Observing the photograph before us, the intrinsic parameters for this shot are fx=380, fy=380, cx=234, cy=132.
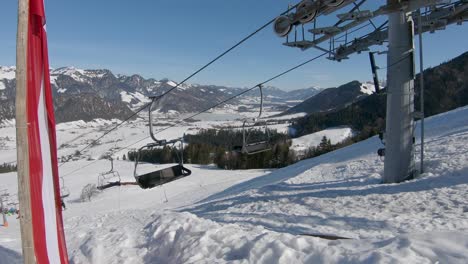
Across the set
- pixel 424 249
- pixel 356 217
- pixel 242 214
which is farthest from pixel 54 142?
pixel 242 214

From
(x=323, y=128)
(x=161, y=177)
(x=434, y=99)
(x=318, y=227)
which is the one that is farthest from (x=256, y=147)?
(x=323, y=128)

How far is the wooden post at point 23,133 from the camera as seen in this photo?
302cm

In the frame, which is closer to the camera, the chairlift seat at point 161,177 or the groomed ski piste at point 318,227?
the groomed ski piste at point 318,227

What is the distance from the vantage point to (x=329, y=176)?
54.4 feet

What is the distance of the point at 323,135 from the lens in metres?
124

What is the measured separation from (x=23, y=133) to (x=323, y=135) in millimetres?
124655

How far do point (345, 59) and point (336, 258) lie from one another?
1116 cm

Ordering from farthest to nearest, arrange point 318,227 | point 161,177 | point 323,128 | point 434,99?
point 323,128
point 434,99
point 161,177
point 318,227

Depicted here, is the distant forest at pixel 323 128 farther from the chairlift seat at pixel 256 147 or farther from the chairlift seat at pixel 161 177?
the chairlift seat at pixel 161 177

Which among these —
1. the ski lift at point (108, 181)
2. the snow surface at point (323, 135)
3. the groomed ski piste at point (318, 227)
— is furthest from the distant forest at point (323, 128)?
the groomed ski piste at point (318, 227)

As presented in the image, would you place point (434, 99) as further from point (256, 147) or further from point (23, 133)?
point (23, 133)

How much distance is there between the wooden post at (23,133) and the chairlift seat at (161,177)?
8.38 m

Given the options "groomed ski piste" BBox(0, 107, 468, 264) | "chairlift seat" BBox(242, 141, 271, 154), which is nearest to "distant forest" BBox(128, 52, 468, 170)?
"groomed ski piste" BBox(0, 107, 468, 264)

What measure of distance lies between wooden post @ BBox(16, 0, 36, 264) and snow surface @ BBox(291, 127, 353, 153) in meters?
108
